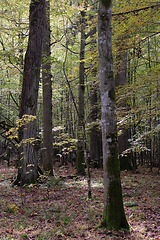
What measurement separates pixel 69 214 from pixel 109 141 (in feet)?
8.50

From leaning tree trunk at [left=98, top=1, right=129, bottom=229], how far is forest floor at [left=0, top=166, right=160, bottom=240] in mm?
296

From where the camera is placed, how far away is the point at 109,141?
4.03 metres

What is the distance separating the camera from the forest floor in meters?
4.01

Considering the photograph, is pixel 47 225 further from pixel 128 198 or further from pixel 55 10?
pixel 55 10

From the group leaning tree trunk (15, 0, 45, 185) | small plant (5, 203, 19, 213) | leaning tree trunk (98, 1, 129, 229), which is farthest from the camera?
leaning tree trunk (15, 0, 45, 185)

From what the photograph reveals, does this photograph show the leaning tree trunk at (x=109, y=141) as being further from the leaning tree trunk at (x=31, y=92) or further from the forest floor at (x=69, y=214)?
the leaning tree trunk at (x=31, y=92)

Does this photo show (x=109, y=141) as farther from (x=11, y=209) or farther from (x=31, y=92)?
(x=31, y=92)

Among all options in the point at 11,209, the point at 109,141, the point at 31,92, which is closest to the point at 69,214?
the point at 11,209

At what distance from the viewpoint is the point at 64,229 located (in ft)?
14.2

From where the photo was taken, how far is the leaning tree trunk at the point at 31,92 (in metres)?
8.09

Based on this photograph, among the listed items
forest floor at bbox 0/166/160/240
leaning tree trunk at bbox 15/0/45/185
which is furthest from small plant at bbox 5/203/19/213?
leaning tree trunk at bbox 15/0/45/185

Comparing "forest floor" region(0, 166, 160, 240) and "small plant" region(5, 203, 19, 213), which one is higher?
"small plant" region(5, 203, 19, 213)

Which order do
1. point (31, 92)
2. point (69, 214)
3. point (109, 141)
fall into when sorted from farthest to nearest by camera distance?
point (31, 92), point (69, 214), point (109, 141)

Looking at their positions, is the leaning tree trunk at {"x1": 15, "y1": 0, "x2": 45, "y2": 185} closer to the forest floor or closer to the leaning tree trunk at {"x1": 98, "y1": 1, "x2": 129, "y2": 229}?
the forest floor
